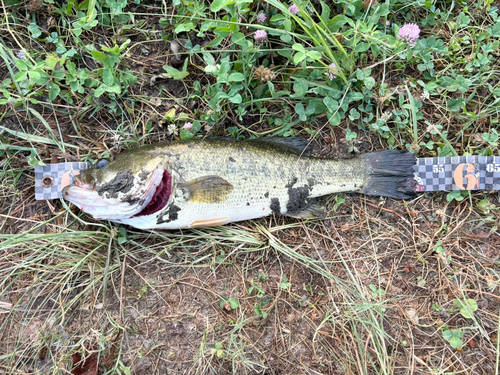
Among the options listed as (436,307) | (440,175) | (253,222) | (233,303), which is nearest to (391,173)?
(440,175)

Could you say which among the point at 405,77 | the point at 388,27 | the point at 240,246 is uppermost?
the point at 388,27

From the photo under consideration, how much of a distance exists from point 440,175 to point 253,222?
1.92m

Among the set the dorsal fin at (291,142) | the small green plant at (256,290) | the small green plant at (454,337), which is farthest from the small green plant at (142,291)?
the small green plant at (454,337)

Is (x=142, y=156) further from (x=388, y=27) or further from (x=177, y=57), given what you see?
(x=388, y=27)

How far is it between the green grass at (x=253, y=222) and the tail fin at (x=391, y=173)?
151 millimetres

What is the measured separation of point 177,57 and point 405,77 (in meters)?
2.36

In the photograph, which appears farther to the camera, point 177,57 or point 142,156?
point 177,57

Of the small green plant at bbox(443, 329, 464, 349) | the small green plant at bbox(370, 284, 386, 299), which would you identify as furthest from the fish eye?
the small green plant at bbox(443, 329, 464, 349)

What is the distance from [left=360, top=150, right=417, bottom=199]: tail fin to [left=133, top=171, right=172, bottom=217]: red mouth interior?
1.87 m

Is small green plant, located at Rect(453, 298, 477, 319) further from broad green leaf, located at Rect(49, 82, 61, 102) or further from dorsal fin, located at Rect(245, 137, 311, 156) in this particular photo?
broad green leaf, located at Rect(49, 82, 61, 102)

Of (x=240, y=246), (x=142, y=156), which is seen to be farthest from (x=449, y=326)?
(x=142, y=156)

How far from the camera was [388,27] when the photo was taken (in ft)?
10.2

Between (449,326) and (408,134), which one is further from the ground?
(408,134)

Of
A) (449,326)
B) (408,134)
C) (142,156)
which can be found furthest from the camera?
(408,134)
